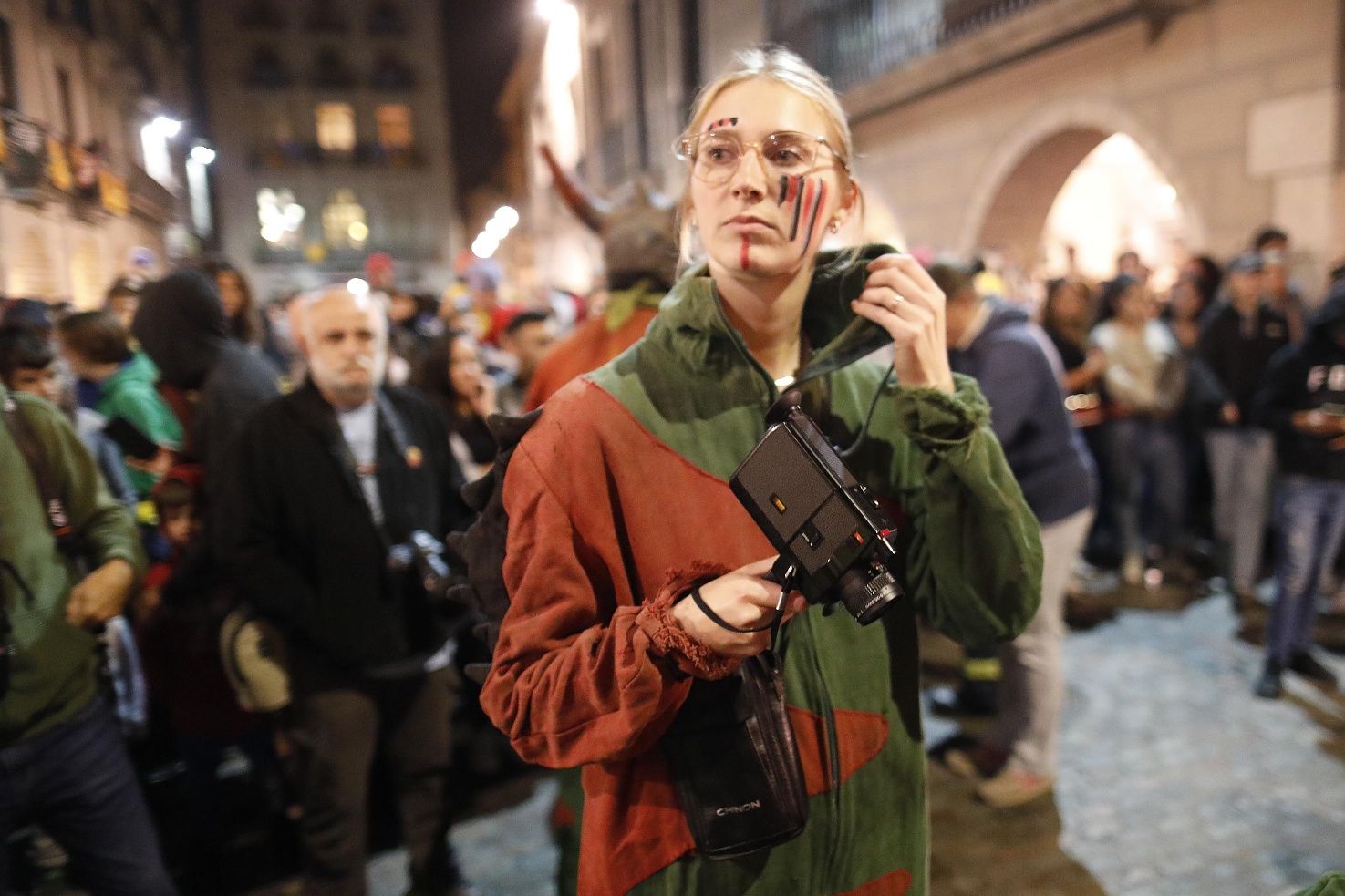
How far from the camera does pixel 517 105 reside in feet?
110

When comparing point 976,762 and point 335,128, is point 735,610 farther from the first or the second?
Answer: point 335,128

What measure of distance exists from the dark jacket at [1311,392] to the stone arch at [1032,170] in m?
4.14

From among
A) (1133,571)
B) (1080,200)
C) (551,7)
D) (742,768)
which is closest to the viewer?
(742,768)

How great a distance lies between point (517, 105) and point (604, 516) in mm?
35196

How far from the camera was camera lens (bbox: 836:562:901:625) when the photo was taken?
41.7 inches

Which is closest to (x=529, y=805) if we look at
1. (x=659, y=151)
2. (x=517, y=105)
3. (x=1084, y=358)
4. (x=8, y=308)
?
(x=8, y=308)

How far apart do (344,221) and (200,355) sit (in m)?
2.14

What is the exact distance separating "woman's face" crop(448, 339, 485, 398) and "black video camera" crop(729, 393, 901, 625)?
3.23 meters

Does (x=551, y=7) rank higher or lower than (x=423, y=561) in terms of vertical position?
higher

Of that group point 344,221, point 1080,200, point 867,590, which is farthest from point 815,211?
point 1080,200

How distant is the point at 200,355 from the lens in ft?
11.5

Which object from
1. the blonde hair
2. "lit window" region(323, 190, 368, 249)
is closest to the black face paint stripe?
the blonde hair

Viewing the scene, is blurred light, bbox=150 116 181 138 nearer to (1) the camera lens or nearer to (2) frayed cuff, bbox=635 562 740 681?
(2) frayed cuff, bbox=635 562 740 681

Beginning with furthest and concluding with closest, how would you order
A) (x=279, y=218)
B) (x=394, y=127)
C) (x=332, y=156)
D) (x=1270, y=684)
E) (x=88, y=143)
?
(x=394, y=127) → (x=332, y=156) → (x=279, y=218) → (x=1270, y=684) → (x=88, y=143)
